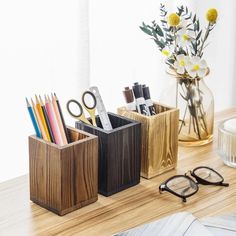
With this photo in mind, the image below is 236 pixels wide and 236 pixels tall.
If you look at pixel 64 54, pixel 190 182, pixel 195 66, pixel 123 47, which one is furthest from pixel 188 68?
pixel 123 47

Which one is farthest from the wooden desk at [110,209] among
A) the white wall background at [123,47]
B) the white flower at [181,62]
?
the white wall background at [123,47]

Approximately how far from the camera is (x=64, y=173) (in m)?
1.20

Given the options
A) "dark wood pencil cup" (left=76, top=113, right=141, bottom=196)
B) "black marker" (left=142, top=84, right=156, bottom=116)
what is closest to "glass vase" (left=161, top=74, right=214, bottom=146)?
"black marker" (left=142, top=84, right=156, bottom=116)

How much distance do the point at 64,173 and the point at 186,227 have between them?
0.25 metres

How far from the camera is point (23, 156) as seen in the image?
1.95 m

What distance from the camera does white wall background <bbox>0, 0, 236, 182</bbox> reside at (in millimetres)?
1816

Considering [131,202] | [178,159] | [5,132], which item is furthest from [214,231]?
[5,132]

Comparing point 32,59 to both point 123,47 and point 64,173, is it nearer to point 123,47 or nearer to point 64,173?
point 123,47

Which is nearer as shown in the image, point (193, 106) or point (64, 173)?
point (64, 173)

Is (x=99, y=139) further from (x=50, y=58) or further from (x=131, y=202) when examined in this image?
(x=50, y=58)

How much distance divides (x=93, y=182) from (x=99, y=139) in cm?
9

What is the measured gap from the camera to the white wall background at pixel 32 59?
5.90 ft

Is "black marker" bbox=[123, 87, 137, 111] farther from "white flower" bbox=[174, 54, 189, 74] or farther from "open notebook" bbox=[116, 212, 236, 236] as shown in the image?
"open notebook" bbox=[116, 212, 236, 236]

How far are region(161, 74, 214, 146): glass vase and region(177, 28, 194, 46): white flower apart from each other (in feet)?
0.29
